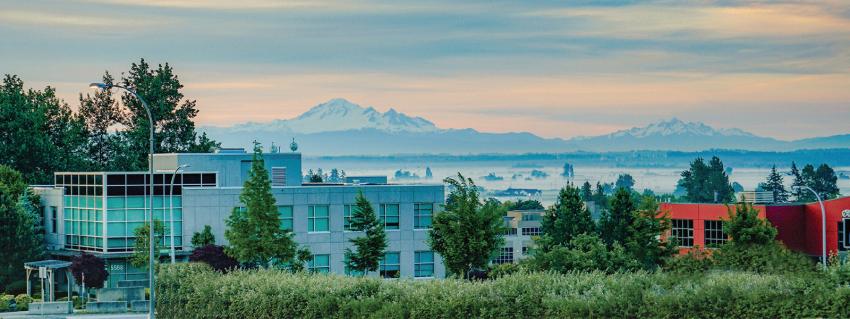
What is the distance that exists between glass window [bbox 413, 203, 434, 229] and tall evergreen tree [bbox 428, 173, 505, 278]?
16108 millimetres

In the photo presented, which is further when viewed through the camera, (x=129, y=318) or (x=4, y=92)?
(x=4, y=92)

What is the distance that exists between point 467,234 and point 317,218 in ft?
59.2

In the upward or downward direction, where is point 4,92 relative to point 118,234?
upward

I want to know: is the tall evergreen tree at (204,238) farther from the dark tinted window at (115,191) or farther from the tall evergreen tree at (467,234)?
the tall evergreen tree at (467,234)

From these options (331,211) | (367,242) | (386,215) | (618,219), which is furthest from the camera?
(386,215)

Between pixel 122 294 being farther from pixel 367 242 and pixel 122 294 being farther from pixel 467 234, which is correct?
pixel 467 234

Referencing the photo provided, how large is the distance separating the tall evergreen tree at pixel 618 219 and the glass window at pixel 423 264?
12198 mm

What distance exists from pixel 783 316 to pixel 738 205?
121 ft

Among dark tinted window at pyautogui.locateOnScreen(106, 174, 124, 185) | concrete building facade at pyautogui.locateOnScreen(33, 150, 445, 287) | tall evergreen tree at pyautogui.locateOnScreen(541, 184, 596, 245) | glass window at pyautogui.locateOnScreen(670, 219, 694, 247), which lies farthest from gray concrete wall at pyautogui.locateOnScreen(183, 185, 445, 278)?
glass window at pyautogui.locateOnScreen(670, 219, 694, 247)

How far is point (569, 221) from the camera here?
83.0 m

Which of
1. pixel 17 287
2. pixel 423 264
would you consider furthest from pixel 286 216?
pixel 17 287

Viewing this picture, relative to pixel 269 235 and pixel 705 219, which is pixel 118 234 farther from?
pixel 705 219

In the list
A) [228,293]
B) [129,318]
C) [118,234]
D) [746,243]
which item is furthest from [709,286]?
[118,234]

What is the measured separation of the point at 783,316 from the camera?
1583 inches
